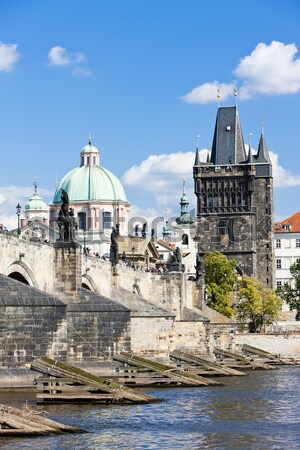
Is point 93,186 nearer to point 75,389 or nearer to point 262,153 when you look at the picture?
point 262,153

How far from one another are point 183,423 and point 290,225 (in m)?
137

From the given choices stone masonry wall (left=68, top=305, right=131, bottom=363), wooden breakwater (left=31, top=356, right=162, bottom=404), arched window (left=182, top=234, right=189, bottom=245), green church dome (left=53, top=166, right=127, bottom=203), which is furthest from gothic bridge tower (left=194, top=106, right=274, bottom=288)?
wooden breakwater (left=31, top=356, right=162, bottom=404)

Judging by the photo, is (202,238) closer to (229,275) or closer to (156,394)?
(229,275)

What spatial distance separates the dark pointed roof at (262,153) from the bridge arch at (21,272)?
105 metres

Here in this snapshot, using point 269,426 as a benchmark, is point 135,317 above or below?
above

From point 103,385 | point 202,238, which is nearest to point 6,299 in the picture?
point 103,385

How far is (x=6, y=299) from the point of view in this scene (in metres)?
46.2

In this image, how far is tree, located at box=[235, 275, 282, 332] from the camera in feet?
391

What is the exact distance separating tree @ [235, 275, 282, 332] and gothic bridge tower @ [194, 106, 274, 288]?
1048 inches

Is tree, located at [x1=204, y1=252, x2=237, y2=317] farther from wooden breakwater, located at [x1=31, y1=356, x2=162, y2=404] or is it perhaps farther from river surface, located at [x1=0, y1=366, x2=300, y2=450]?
wooden breakwater, located at [x1=31, y1=356, x2=162, y2=404]

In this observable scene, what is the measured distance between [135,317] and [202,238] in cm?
8210

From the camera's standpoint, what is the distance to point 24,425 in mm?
32219

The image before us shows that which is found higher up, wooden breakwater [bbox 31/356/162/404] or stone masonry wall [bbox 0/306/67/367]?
stone masonry wall [bbox 0/306/67/367]

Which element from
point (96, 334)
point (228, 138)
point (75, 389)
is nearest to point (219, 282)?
point (228, 138)
